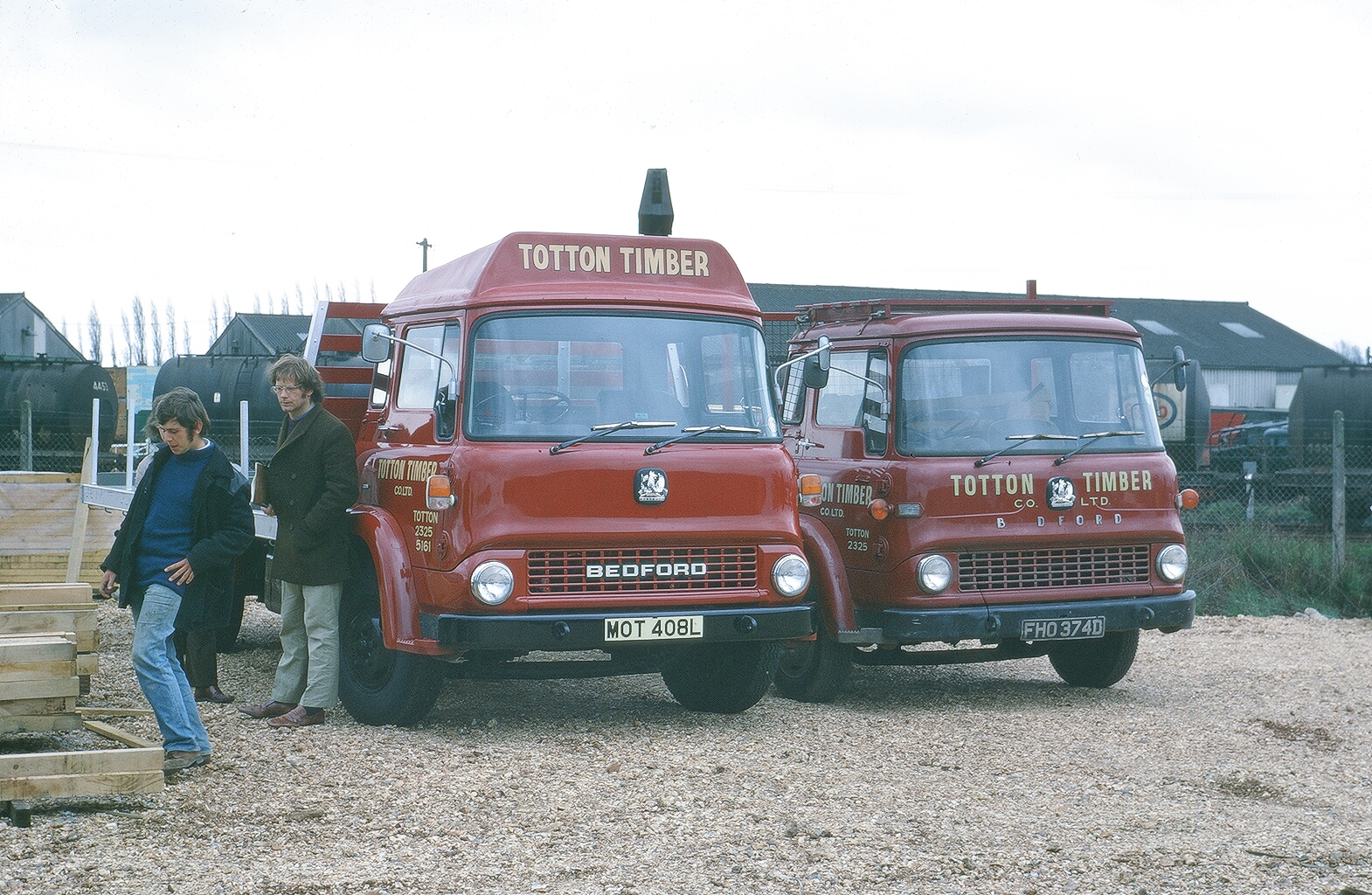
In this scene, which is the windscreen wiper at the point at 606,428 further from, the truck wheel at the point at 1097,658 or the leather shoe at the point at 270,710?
the truck wheel at the point at 1097,658

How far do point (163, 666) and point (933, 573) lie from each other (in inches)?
169

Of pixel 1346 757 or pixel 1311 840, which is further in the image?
pixel 1346 757

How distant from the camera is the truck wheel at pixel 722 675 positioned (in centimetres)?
811

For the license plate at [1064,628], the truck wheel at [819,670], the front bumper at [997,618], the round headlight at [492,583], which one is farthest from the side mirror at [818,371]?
the round headlight at [492,583]

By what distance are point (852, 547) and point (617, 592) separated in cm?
205

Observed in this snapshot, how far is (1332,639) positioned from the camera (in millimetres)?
12383

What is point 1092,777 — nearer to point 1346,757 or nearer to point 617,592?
point 1346,757

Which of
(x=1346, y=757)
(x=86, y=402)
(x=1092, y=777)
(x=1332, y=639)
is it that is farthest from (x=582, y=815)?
(x=86, y=402)

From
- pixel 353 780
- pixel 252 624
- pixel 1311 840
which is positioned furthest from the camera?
pixel 252 624

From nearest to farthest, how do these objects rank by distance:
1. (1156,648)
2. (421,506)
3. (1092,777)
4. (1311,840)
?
1. (1311,840)
2. (1092,777)
3. (421,506)
4. (1156,648)

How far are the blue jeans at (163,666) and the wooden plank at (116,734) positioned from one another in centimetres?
21

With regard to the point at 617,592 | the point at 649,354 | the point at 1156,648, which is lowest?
the point at 1156,648

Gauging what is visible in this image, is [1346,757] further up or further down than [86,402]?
further down

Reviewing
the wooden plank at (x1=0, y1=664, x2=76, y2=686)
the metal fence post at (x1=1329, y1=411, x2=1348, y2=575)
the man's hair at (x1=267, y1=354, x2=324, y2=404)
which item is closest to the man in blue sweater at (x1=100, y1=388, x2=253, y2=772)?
the wooden plank at (x1=0, y1=664, x2=76, y2=686)
